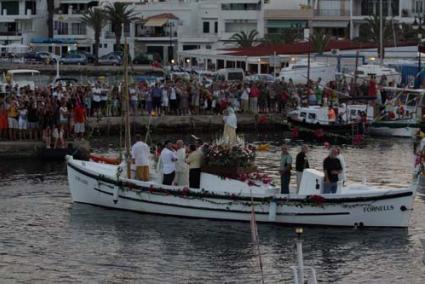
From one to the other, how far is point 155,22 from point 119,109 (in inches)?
2374

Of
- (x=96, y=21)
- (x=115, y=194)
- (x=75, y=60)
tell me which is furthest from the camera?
(x=96, y=21)

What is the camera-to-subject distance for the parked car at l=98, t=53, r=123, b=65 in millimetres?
111500

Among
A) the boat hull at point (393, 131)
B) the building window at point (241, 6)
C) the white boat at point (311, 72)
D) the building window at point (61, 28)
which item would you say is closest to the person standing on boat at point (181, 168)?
the boat hull at point (393, 131)

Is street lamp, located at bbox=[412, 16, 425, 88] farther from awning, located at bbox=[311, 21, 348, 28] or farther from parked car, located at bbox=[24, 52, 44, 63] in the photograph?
parked car, located at bbox=[24, 52, 44, 63]

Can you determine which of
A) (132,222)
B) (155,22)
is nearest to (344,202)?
(132,222)

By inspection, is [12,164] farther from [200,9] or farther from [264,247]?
[200,9]

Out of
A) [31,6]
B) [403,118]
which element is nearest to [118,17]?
[31,6]

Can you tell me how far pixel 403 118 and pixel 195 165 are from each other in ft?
87.6

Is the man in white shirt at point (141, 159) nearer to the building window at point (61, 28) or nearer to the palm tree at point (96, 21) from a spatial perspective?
the palm tree at point (96, 21)

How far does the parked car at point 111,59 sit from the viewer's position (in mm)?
111500

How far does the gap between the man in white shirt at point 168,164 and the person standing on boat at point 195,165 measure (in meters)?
0.45

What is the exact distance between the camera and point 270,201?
32.2 metres

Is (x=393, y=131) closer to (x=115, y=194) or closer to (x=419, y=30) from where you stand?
(x=115, y=194)

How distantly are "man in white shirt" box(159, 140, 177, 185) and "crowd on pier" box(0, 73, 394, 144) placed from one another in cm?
1326
